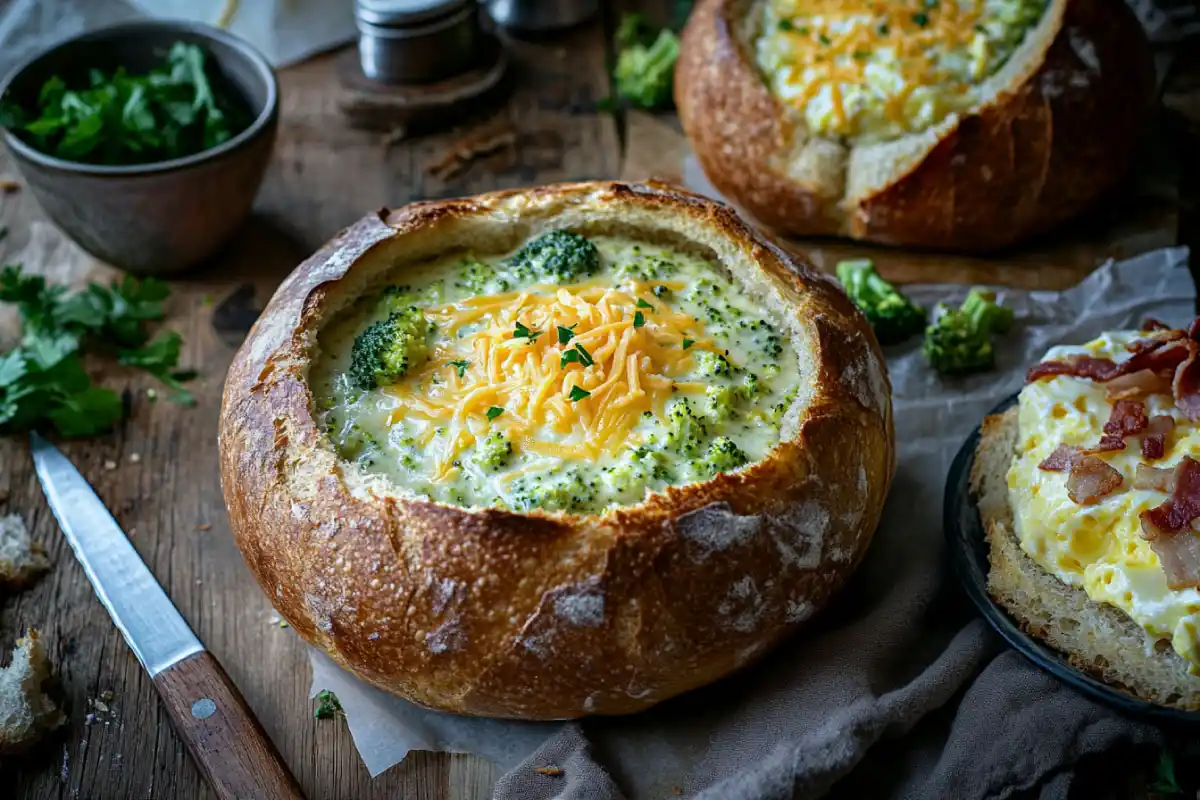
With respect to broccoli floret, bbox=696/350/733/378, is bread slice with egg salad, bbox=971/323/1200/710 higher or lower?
lower

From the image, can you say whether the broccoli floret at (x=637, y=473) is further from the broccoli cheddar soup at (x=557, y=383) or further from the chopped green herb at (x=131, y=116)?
the chopped green herb at (x=131, y=116)

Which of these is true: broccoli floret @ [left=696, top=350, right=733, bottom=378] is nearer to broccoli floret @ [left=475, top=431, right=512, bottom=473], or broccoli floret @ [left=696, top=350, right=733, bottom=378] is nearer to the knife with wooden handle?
broccoli floret @ [left=475, top=431, right=512, bottom=473]

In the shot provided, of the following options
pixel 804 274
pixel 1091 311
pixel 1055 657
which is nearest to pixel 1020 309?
pixel 1091 311

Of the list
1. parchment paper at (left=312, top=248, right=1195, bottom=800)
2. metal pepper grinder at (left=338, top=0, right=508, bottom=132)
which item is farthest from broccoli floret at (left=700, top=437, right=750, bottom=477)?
metal pepper grinder at (left=338, top=0, right=508, bottom=132)

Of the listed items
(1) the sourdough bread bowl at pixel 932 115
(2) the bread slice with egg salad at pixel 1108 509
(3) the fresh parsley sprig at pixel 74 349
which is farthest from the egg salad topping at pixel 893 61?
(3) the fresh parsley sprig at pixel 74 349

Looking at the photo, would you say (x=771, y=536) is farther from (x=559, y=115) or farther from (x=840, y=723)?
(x=559, y=115)
